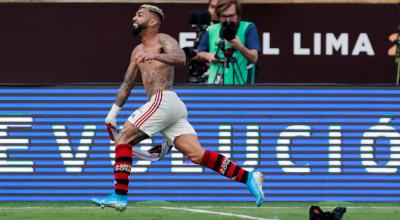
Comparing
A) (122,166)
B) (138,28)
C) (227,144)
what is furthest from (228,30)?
(122,166)

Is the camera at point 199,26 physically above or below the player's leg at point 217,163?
above

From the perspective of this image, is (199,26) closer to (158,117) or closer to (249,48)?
(249,48)

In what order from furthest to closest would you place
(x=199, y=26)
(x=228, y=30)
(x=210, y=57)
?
(x=199, y=26)
(x=210, y=57)
(x=228, y=30)

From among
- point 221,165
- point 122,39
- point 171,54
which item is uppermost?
point 171,54

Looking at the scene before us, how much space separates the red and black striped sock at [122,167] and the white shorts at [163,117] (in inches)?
9.3

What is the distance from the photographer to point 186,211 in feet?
46.5

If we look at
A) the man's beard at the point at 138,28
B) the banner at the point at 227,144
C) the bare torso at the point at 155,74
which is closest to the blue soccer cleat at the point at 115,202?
the bare torso at the point at 155,74

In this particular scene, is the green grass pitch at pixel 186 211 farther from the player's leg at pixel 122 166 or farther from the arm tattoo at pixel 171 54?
the arm tattoo at pixel 171 54

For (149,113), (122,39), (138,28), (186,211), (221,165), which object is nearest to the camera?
(149,113)

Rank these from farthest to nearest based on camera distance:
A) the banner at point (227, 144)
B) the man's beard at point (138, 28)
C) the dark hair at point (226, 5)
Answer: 1. the dark hair at point (226, 5)
2. the banner at point (227, 144)
3. the man's beard at point (138, 28)

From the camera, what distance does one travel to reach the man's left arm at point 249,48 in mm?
16141

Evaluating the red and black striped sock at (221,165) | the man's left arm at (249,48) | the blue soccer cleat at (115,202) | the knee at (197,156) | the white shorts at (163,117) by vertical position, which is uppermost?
the man's left arm at (249,48)

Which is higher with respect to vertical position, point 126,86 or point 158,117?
point 126,86

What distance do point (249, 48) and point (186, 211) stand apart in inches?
110
